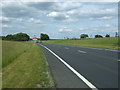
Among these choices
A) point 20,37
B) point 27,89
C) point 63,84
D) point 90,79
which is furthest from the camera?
point 20,37

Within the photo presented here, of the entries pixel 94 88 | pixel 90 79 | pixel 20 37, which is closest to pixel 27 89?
pixel 94 88

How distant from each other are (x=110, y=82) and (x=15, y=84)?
136 inches

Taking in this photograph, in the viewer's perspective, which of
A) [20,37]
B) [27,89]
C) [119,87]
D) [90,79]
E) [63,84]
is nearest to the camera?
[27,89]

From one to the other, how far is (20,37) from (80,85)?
196368 millimetres

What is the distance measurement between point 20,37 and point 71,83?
643 feet

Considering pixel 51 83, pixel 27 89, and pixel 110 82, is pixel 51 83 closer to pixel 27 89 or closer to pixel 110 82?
pixel 27 89

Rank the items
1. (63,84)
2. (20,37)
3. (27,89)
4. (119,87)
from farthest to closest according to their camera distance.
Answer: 1. (20,37)
2. (63,84)
3. (119,87)
4. (27,89)

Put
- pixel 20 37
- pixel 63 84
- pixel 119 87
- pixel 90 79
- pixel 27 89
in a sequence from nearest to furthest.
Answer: pixel 27 89, pixel 119 87, pixel 63 84, pixel 90 79, pixel 20 37

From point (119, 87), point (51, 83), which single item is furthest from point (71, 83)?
point (119, 87)

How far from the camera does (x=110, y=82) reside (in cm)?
634

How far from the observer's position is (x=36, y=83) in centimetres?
606

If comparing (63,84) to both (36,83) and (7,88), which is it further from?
(7,88)

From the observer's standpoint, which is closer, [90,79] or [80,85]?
[80,85]

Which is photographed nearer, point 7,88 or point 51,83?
point 7,88
